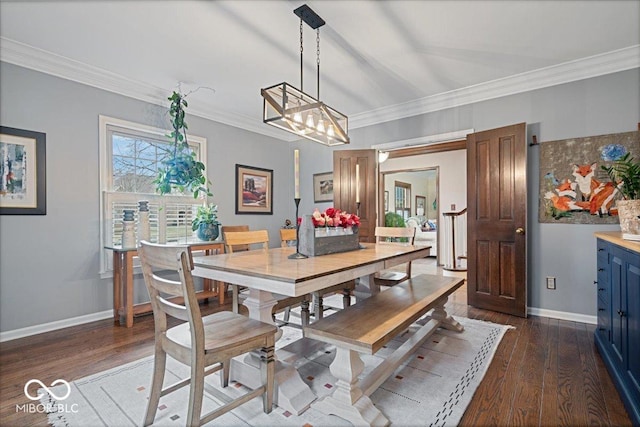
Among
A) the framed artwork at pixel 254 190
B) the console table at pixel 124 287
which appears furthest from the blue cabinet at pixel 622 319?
the framed artwork at pixel 254 190

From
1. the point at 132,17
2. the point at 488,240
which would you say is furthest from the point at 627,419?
the point at 132,17

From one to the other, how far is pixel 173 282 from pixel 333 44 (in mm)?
2307

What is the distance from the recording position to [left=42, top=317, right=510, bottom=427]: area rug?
5.40 feet

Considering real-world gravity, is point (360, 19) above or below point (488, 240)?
above

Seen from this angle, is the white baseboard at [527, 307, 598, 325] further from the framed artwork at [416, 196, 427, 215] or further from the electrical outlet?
the framed artwork at [416, 196, 427, 215]

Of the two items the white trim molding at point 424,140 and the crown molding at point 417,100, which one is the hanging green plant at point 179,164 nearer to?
the crown molding at point 417,100

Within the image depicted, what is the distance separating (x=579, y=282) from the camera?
3.15 m

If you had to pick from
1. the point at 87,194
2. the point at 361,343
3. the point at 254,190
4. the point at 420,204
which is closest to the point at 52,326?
the point at 87,194

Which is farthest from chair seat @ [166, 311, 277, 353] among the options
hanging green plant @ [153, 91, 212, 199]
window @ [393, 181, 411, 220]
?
window @ [393, 181, 411, 220]

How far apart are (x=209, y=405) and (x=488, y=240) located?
3.15m

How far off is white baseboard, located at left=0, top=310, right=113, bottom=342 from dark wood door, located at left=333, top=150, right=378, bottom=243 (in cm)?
305

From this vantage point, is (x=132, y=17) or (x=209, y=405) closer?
(x=209, y=405)

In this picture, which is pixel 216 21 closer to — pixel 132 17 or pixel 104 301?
pixel 132 17

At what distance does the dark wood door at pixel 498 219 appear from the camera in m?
3.30
